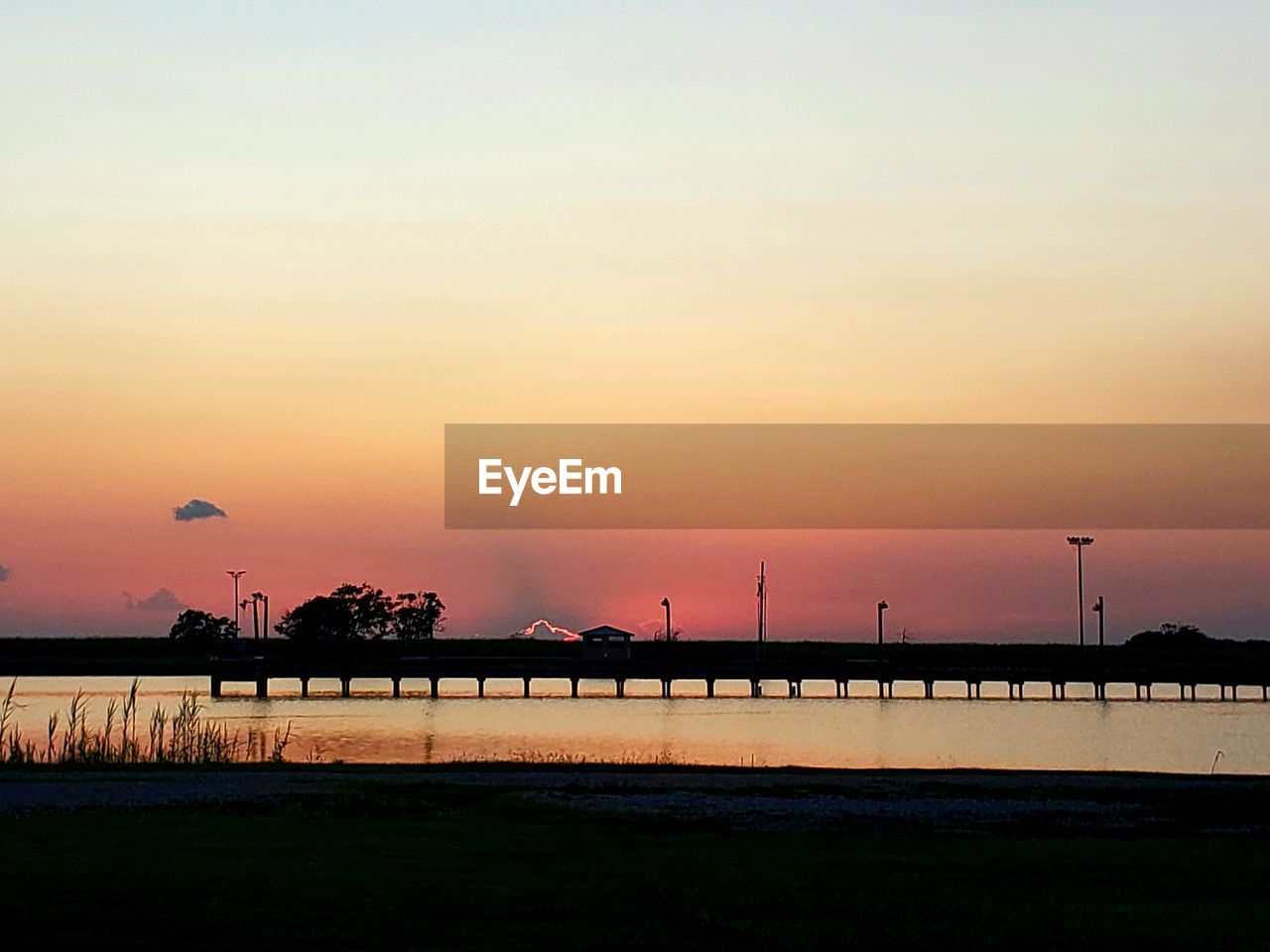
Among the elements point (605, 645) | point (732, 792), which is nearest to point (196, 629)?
point (605, 645)

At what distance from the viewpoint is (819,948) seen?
589 inches

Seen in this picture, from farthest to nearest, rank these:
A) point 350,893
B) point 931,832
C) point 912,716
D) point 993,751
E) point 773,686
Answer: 1. point 773,686
2. point 912,716
3. point 993,751
4. point 931,832
5. point 350,893

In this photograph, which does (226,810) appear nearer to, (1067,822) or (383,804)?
(383,804)

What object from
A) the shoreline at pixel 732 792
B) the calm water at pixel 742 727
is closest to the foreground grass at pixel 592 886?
the shoreline at pixel 732 792

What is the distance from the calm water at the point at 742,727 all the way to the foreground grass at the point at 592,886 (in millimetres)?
27919

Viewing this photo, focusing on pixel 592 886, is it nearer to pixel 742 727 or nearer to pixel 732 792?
pixel 732 792

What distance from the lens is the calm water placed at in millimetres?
60000

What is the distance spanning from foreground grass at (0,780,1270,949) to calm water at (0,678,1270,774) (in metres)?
27.9

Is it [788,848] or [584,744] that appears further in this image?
[584,744]

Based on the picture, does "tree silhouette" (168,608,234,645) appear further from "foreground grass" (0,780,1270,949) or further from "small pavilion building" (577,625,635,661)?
"foreground grass" (0,780,1270,949)

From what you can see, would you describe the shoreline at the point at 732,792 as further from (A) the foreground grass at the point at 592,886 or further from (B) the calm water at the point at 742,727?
(B) the calm water at the point at 742,727

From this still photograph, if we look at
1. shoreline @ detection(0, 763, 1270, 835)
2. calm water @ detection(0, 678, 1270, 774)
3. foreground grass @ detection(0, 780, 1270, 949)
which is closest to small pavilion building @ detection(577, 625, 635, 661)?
calm water @ detection(0, 678, 1270, 774)

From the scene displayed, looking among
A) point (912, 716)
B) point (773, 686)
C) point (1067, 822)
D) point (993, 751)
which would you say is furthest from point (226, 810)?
point (773, 686)

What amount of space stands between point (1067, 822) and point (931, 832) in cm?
387
